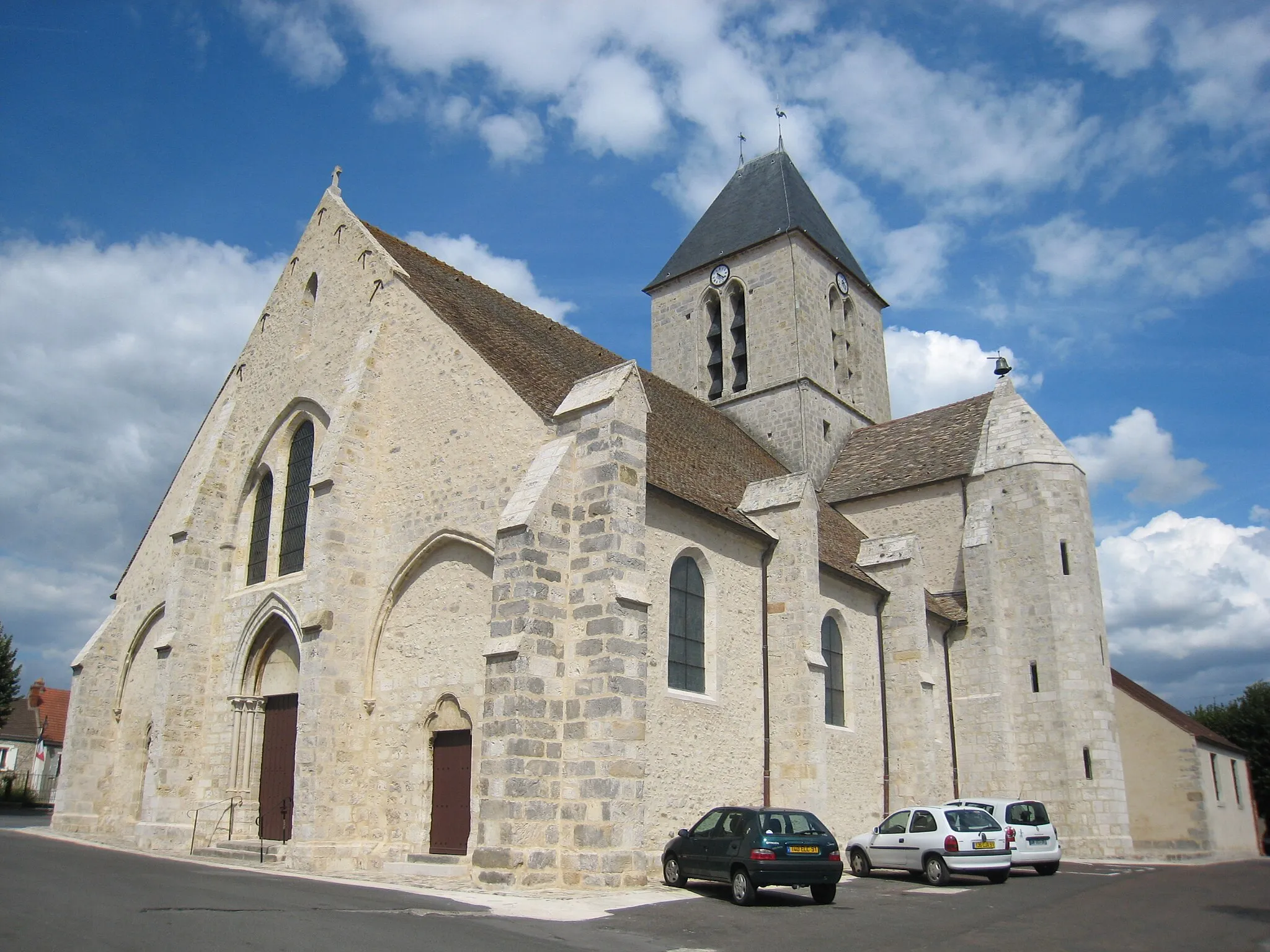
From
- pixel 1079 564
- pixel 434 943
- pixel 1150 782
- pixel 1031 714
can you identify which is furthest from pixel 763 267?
pixel 434 943

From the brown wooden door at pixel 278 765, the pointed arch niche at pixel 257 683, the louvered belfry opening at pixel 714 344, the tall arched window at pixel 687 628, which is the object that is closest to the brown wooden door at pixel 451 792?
the tall arched window at pixel 687 628

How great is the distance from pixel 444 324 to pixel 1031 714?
14954 millimetres

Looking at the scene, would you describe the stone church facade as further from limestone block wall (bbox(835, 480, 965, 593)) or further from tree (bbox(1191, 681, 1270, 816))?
tree (bbox(1191, 681, 1270, 816))

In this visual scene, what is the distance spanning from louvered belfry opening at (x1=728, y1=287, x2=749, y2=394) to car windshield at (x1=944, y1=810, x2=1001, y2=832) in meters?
16.3

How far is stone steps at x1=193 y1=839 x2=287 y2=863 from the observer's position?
14328mm

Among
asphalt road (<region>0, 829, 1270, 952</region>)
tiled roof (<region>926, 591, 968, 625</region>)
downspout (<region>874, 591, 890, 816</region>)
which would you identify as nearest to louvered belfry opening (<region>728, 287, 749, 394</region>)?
tiled roof (<region>926, 591, 968, 625</region>)

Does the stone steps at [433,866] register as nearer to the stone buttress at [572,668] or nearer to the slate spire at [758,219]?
the stone buttress at [572,668]

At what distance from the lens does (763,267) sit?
28938 millimetres

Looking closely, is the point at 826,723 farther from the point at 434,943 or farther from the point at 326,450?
the point at 434,943

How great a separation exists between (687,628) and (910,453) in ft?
A: 41.6

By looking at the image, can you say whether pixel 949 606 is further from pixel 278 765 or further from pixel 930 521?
pixel 278 765

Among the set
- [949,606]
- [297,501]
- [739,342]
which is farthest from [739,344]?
[297,501]

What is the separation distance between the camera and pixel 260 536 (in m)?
18.4

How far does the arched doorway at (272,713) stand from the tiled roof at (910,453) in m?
14.7
